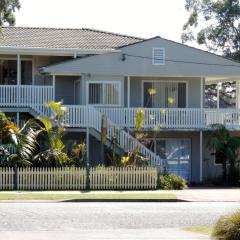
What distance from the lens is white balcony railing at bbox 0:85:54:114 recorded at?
36.2 m

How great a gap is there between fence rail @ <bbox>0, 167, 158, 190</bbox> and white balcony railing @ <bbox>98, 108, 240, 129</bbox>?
4.95 metres

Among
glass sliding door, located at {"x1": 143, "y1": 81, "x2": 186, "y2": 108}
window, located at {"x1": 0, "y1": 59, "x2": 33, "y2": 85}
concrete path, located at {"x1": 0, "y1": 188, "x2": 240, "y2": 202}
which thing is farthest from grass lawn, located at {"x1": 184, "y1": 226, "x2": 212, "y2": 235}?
window, located at {"x1": 0, "y1": 59, "x2": 33, "y2": 85}

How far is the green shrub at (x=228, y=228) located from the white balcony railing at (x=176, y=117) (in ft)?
72.5

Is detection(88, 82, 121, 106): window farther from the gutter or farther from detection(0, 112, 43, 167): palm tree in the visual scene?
detection(0, 112, 43, 167): palm tree

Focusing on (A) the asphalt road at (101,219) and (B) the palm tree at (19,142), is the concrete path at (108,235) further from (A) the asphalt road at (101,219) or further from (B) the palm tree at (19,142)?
(B) the palm tree at (19,142)

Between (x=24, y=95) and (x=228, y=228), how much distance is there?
24046mm

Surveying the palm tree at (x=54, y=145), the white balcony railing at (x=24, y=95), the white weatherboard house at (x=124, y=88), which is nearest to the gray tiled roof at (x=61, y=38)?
the white weatherboard house at (x=124, y=88)

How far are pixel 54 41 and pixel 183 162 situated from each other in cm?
936

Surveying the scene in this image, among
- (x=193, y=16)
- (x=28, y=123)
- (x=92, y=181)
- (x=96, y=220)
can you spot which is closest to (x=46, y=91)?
(x=28, y=123)

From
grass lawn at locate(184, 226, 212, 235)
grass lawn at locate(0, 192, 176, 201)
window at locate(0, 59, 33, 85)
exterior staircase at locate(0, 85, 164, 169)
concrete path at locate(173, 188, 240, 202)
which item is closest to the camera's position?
grass lawn at locate(184, 226, 212, 235)

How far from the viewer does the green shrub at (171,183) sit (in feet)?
105

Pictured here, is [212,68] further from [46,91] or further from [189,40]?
[189,40]

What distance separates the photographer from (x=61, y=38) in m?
40.8

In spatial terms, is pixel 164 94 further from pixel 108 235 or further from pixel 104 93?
pixel 108 235
